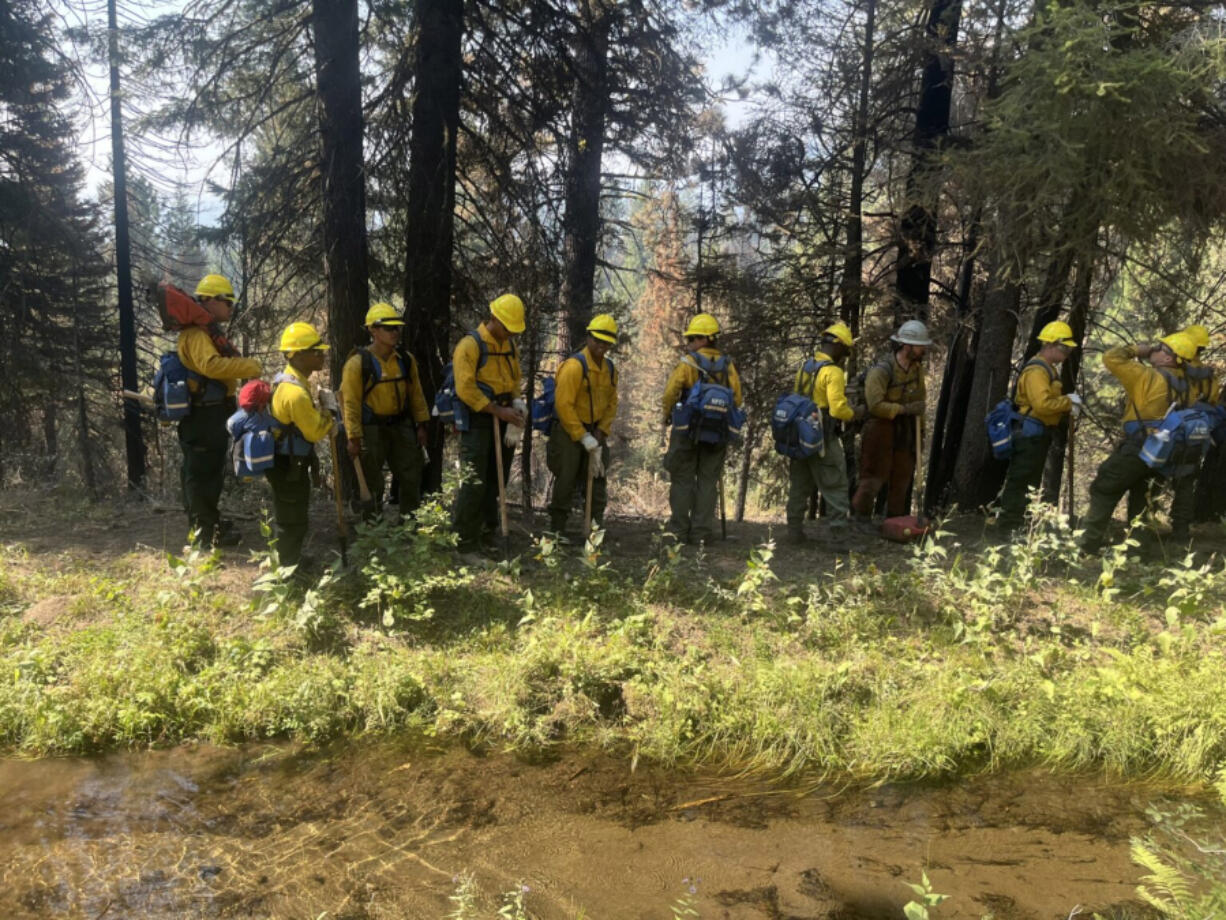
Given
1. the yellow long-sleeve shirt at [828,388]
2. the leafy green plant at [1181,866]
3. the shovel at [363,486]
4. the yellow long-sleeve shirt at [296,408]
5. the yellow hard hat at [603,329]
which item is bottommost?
the leafy green plant at [1181,866]

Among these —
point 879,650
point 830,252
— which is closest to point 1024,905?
point 879,650

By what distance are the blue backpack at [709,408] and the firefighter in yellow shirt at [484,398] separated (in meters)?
1.53

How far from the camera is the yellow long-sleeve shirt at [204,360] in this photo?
19.4 feet

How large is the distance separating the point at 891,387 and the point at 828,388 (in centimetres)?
98

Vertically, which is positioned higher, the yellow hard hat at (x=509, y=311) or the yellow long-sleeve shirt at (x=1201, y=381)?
the yellow hard hat at (x=509, y=311)

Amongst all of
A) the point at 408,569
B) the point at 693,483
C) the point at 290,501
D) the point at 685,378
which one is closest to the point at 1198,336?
the point at 685,378

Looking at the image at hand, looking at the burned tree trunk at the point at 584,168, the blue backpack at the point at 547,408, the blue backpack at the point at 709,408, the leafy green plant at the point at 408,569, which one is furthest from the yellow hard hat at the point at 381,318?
the burned tree trunk at the point at 584,168

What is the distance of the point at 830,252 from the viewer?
9367 mm

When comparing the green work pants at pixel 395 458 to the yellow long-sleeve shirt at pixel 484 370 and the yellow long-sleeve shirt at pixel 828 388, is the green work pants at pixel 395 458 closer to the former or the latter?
the yellow long-sleeve shirt at pixel 484 370

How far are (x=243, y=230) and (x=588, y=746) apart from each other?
21.5 ft

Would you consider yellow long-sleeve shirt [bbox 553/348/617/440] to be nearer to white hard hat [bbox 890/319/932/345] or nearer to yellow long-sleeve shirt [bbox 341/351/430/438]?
yellow long-sleeve shirt [bbox 341/351/430/438]

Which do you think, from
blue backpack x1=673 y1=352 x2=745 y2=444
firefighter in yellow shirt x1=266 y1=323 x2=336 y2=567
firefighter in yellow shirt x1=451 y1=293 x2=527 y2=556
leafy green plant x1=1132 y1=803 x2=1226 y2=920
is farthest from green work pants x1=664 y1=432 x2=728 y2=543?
leafy green plant x1=1132 y1=803 x2=1226 y2=920

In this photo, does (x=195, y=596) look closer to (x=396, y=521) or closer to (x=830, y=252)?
(x=396, y=521)

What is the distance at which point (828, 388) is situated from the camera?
682 centimetres
